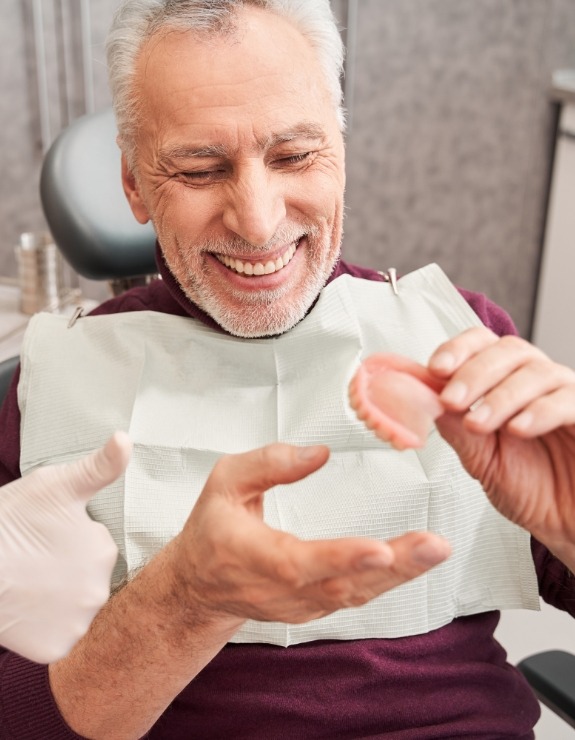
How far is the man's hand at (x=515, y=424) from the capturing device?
2.50 feet

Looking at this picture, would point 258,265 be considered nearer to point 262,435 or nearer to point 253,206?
point 253,206

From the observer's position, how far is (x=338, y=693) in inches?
41.6

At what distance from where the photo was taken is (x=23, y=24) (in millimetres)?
3029

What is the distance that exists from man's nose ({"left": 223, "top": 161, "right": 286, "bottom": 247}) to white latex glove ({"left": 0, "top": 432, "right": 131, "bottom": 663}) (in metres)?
0.46

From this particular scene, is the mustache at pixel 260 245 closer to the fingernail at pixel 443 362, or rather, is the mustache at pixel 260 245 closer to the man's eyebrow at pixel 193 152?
the man's eyebrow at pixel 193 152

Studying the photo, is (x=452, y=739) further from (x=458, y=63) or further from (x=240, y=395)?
(x=458, y=63)

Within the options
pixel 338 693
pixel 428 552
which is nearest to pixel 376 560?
pixel 428 552

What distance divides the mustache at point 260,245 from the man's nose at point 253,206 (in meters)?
0.02

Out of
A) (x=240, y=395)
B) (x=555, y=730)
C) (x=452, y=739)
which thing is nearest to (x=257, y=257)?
(x=240, y=395)

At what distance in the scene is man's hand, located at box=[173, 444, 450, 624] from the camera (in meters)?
0.64

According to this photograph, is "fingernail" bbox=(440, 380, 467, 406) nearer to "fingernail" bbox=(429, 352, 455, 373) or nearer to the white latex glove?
"fingernail" bbox=(429, 352, 455, 373)

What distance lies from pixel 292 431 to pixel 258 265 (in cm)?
22

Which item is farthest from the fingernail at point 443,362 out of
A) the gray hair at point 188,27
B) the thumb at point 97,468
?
the gray hair at point 188,27

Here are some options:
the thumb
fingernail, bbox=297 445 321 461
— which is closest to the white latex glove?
the thumb
